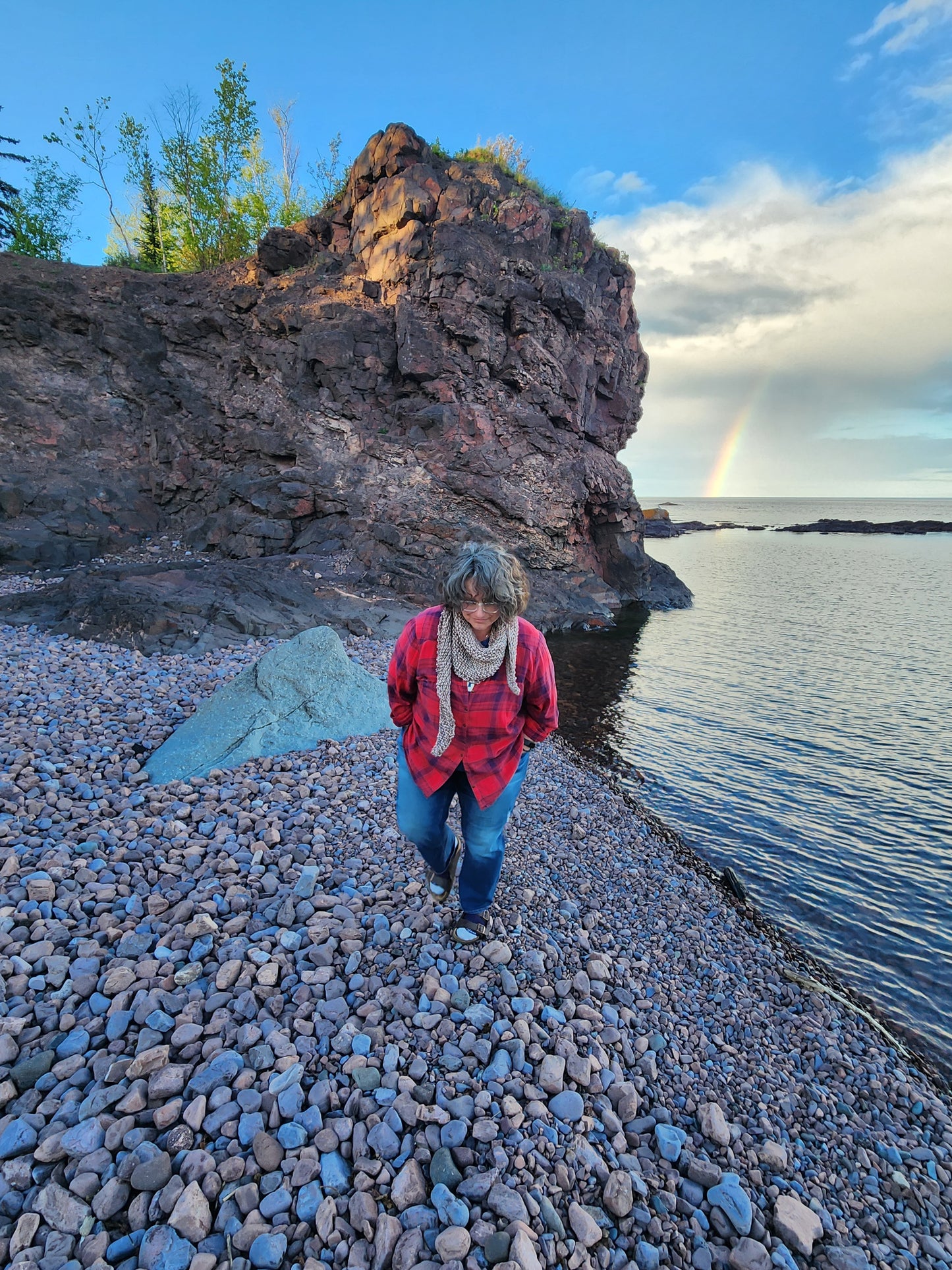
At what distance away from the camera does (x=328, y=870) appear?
4496 mm

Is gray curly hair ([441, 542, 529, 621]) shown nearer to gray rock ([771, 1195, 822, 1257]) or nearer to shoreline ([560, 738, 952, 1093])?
gray rock ([771, 1195, 822, 1257])

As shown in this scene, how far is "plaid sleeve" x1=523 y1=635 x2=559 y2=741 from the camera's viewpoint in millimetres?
3250

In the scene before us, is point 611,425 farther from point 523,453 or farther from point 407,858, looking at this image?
point 407,858

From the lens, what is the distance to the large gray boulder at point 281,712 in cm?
608

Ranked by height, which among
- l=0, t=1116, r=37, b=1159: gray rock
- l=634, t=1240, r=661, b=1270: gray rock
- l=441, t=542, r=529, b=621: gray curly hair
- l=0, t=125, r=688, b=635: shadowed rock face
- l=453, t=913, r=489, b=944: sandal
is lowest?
l=634, t=1240, r=661, b=1270: gray rock

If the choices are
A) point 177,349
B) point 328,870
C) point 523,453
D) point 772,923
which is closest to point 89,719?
point 328,870

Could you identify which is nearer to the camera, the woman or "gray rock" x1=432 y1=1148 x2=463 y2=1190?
"gray rock" x1=432 y1=1148 x2=463 y2=1190

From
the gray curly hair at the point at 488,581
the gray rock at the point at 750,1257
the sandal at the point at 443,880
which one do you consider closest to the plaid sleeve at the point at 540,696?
the gray curly hair at the point at 488,581

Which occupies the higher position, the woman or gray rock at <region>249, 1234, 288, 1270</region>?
the woman

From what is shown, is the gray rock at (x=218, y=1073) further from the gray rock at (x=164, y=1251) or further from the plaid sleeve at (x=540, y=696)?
the plaid sleeve at (x=540, y=696)

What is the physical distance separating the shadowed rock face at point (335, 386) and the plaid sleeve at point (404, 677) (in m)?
14.5

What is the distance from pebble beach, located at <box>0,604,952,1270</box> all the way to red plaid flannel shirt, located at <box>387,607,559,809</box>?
49.2 inches

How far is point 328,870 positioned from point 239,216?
3036 centimetres

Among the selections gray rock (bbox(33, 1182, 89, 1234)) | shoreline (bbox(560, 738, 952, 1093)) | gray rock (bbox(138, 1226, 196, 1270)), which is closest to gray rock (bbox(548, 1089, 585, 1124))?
gray rock (bbox(138, 1226, 196, 1270))
